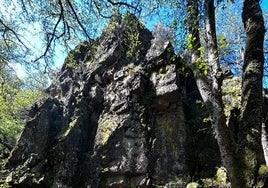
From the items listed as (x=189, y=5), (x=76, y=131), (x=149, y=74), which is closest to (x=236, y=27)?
(x=149, y=74)

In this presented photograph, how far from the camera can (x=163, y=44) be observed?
15.1m

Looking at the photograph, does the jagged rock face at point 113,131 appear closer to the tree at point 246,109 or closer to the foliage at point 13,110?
the foliage at point 13,110

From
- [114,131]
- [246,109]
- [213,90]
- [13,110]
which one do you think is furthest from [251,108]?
[13,110]

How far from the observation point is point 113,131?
516 inches

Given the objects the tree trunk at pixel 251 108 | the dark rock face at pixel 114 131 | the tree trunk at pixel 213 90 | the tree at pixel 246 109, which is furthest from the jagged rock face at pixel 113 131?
the tree trunk at pixel 251 108

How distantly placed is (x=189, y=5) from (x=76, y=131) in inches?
427

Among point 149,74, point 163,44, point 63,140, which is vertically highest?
A: point 163,44

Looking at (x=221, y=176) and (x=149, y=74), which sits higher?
(x=149, y=74)

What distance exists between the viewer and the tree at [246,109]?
2.97m

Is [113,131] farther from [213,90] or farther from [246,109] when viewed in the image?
[246,109]

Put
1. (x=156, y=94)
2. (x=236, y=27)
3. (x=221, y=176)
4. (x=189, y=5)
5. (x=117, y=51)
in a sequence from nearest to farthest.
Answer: (x=189, y=5)
(x=221, y=176)
(x=156, y=94)
(x=117, y=51)
(x=236, y=27)

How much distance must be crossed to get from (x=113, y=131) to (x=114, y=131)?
0.06 meters

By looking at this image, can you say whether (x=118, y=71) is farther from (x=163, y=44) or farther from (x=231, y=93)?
(x=231, y=93)

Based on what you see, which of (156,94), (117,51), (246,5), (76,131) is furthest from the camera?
(117,51)
